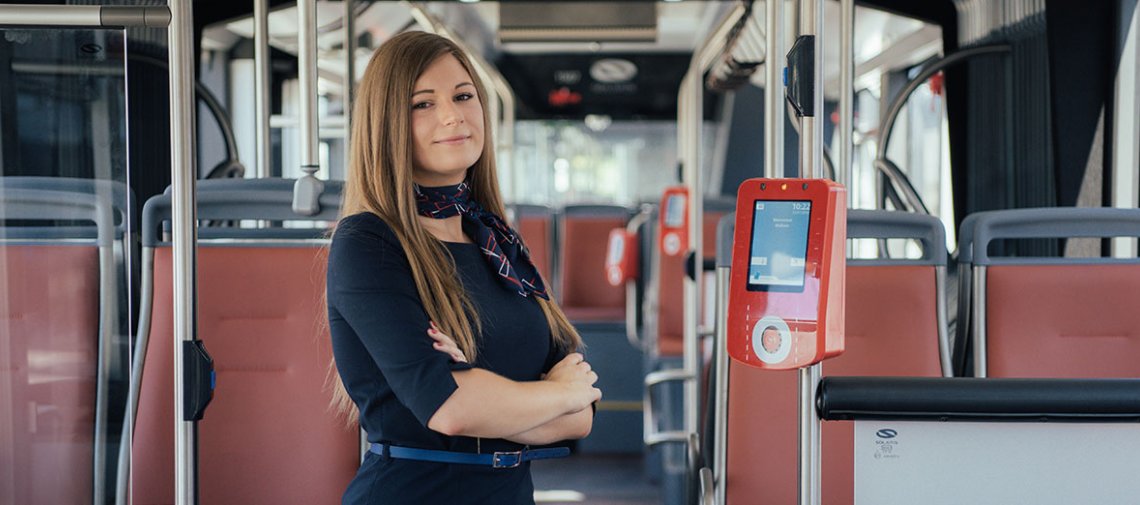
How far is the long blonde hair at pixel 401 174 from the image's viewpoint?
57.5 inches

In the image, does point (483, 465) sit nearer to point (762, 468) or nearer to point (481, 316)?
point (481, 316)

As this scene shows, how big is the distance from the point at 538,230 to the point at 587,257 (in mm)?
495

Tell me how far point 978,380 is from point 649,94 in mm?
10124

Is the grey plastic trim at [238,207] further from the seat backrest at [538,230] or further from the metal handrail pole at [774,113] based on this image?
the seat backrest at [538,230]

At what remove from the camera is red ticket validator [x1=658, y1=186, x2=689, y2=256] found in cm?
514

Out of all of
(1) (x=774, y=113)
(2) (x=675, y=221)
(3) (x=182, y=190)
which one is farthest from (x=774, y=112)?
(2) (x=675, y=221)

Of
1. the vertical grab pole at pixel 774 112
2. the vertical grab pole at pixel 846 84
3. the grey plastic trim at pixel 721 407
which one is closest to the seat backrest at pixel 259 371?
the grey plastic trim at pixel 721 407

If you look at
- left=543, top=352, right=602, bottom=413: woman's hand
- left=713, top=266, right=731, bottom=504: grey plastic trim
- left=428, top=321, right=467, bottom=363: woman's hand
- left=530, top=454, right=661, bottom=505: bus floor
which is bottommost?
left=530, top=454, right=661, bottom=505: bus floor

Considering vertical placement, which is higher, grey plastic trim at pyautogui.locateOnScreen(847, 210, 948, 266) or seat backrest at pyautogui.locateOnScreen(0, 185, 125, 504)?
grey plastic trim at pyautogui.locateOnScreen(847, 210, 948, 266)

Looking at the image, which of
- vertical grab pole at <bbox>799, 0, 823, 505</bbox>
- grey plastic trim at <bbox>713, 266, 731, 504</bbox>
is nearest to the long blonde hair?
vertical grab pole at <bbox>799, 0, 823, 505</bbox>

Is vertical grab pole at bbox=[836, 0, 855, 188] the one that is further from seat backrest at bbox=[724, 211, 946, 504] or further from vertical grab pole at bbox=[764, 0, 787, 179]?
vertical grab pole at bbox=[764, 0, 787, 179]

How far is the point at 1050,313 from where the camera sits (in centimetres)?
258

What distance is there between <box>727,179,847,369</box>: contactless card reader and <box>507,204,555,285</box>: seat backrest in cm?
582

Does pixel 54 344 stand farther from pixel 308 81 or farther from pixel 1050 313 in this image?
pixel 1050 313
